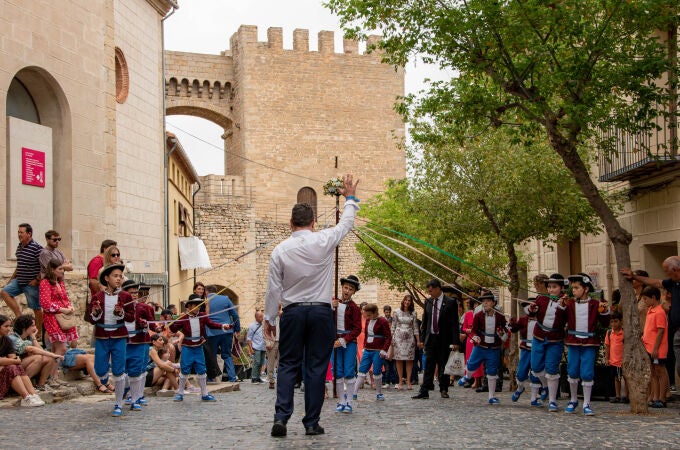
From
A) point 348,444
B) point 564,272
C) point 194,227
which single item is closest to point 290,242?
point 348,444

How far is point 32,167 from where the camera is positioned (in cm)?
1731

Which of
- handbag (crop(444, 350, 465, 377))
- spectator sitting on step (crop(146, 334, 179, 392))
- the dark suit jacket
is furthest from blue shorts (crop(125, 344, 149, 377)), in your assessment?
handbag (crop(444, 350, 465, 377))

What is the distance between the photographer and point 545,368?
1191cm

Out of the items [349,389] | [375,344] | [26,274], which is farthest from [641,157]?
[26,274]

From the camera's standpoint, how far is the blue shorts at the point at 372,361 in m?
14.4

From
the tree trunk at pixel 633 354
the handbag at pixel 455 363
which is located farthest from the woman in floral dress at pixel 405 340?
the tree trunk at pixel 633 354

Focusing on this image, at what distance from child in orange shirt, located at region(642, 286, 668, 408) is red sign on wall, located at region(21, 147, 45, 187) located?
35.9 feet

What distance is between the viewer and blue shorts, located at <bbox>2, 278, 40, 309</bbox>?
44.8ft

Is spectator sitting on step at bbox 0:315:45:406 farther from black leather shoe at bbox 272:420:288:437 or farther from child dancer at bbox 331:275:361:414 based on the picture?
black leather shoe at bbox 272:420:288:437

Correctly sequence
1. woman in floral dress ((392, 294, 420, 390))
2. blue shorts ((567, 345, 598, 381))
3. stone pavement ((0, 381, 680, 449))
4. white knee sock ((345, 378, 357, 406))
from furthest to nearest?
woman in floral dress ((392, 294, 420, 390)) → blue shorts ((567, 345, 598, 381)) → white knee sock ((345, 378, 357, 406)) → stone pavement ((0, 381, 680, 449))

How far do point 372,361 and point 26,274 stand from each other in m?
5.34

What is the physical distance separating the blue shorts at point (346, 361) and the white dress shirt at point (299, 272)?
3.88 metres

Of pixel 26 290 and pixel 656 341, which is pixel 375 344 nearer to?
pixel 656 341

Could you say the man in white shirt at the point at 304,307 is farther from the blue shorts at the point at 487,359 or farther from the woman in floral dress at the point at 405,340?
the woman in floral dress at the point at 405,340
